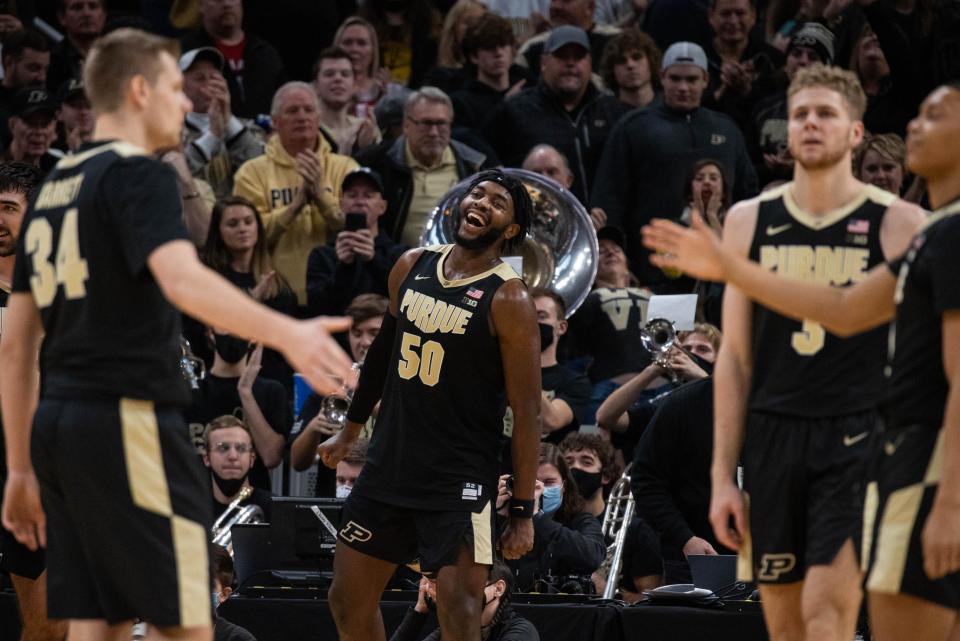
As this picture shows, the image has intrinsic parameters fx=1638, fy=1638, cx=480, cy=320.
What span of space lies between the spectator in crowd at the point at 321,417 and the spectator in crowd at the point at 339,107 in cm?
228

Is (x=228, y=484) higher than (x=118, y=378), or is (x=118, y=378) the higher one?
(x=118, y=378)

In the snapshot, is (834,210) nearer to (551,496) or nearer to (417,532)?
(417,532)

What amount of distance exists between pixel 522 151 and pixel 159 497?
25.4ft

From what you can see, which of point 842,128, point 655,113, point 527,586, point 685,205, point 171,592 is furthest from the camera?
point 655,113

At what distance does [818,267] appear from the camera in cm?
536

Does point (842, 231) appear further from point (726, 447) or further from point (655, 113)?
point (655, 113)

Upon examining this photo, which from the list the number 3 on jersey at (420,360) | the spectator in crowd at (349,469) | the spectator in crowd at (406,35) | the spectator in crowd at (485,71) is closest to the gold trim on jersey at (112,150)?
the number 3 on jersey at (420,360)

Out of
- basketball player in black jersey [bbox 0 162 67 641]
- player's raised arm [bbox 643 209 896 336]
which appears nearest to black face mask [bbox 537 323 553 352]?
basketball player in black jersey [bbox 0 162 67 641]

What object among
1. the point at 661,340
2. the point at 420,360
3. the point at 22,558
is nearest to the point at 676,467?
the point at 661,340

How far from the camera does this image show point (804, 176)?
5457 millimetres

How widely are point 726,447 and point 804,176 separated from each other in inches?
37.1

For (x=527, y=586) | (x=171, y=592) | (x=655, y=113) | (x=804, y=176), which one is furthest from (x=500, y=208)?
(x=655, y=113)

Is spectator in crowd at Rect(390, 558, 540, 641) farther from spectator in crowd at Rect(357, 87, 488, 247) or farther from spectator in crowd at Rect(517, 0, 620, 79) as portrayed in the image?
spectator in crowd at Rect(517, 0, 620, 79)

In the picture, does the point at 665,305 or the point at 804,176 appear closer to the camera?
the point at 804,176
